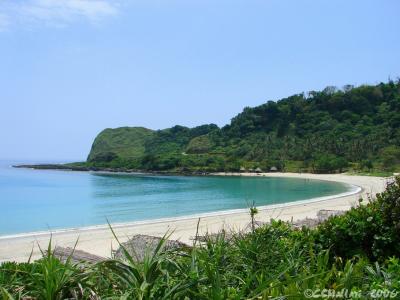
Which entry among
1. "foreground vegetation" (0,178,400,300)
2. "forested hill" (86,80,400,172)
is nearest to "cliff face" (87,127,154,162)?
"forested hill" (86,80,400,172)

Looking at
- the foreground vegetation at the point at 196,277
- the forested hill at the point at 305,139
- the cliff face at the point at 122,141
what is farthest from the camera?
the cliff face at the point at 122,141

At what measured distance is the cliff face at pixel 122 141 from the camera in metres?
152

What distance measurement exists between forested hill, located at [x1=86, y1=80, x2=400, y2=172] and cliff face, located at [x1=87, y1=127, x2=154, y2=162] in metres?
17.8

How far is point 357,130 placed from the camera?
312 feet

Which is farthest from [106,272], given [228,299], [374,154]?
[374,154]

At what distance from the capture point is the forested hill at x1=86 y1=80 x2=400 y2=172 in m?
81.1

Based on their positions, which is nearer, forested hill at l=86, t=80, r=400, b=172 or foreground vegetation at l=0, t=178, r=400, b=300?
foreground vegetation at l=0, t=178, r=400, b=300

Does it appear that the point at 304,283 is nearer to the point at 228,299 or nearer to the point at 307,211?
the point at 228,299

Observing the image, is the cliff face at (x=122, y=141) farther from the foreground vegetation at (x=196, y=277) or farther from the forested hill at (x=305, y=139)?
the foreground vegetation at (x=196, y=277)

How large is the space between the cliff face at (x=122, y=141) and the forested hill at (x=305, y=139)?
701 inches

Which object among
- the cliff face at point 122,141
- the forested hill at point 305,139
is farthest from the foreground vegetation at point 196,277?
the cliff face at point 122,141

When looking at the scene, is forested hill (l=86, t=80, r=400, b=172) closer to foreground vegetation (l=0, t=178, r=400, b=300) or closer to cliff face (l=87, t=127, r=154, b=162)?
cliff face (l=87, t=127, r=154, b=162)

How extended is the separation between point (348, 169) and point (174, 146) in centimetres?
6922

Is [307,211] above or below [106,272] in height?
below
